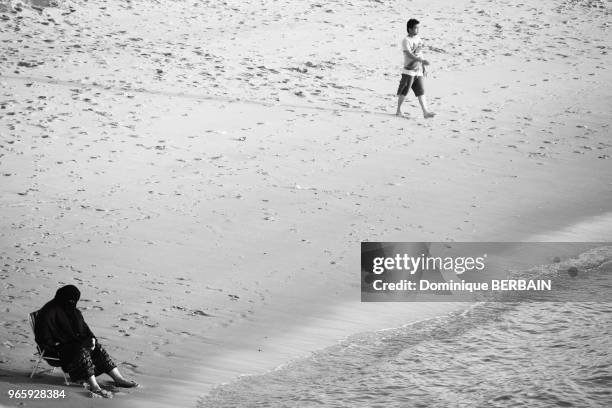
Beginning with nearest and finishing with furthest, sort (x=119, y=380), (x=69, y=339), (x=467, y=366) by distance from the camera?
(x=69, y=339)
(x=119, y=380)
(x=467, y=366)

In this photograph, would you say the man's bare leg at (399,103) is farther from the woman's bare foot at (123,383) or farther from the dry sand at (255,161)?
the woman's bare foot at (123,383)

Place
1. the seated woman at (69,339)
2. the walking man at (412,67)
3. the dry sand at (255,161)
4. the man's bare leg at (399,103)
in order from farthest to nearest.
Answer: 1. the man's bare leg at (399,103)
2. the walking man at (412,67)
3. the dry sand at (255,161)
4. the seated woman at (69,339)

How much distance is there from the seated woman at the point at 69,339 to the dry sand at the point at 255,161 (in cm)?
20

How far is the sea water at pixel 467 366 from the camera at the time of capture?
8.82 meters

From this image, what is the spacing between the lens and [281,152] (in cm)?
1449

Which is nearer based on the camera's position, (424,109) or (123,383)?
(123,383)

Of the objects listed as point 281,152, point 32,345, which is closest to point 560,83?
point 281,152

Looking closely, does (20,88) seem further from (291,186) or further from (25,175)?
(291,186)

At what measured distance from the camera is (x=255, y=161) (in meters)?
14.1

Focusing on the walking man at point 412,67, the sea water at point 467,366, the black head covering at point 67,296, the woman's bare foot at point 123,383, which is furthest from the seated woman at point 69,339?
the walking man at point 412,67

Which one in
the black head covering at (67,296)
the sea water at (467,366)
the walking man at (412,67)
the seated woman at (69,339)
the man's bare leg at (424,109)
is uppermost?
the walking man at (412,67)

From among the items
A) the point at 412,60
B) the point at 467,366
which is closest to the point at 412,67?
the point at 412,60

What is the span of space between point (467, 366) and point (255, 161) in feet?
17.3

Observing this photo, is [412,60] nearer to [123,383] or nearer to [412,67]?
[412,67]
